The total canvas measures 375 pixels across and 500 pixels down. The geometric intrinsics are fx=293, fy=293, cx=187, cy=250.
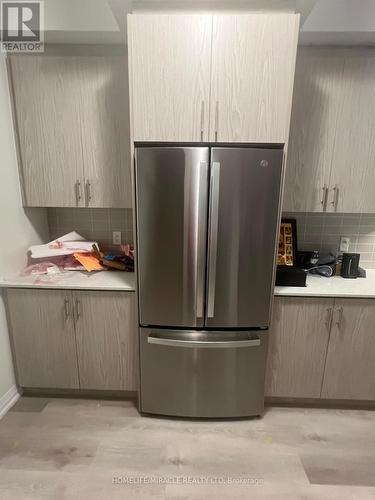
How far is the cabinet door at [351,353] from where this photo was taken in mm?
1838

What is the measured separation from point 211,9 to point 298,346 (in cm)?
205

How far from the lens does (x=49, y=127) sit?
1961 millimetres

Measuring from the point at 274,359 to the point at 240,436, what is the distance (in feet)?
1.67

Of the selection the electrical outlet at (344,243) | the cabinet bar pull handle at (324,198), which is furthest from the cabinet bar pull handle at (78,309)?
the electrical outlet at (344,243)

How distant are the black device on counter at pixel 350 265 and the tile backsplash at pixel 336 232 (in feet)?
0.80

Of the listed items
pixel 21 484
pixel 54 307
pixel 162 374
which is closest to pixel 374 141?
pixel 162 374

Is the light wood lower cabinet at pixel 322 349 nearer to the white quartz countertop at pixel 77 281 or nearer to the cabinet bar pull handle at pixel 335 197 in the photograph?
the cabinet bar pull handle at pixel 335 197

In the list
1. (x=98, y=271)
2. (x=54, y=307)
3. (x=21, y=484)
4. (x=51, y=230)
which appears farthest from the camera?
(x=51, y=230)

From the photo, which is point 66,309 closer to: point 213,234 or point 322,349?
point 213,234

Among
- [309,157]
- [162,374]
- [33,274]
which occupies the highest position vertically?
[309,157]

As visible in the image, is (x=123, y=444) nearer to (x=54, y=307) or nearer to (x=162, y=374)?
(x=162, y=374)

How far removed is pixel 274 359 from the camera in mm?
1938

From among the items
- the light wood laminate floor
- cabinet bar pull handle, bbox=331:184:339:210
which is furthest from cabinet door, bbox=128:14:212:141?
the light wood laminate floor

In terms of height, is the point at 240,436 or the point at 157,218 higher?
the point at 157,218
